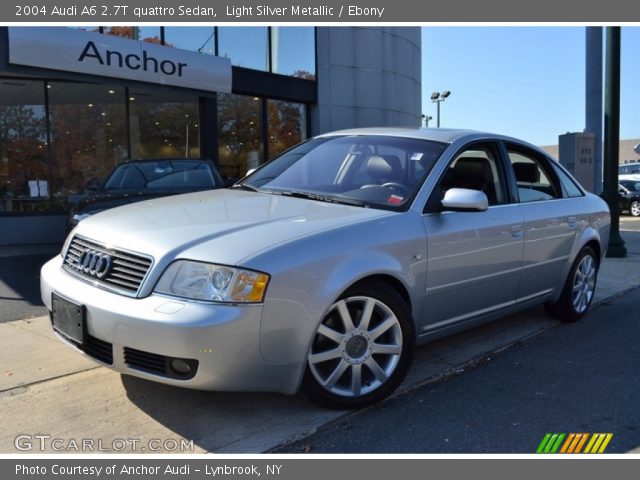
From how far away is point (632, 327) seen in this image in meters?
5.31

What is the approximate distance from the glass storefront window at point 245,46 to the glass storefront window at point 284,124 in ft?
3.66

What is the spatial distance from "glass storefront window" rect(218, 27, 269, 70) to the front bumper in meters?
11.2

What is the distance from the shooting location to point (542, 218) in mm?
4777

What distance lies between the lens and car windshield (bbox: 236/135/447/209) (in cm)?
393

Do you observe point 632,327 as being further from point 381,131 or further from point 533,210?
point 381,131

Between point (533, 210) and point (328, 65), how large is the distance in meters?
11.6

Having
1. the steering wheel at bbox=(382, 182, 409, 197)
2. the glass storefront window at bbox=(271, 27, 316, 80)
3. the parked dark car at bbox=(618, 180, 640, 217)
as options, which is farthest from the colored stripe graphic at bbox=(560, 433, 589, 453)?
the parked dark car at bbox=(618, 180, 640, 217)

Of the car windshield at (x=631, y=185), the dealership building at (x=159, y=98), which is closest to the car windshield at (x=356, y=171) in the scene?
the dealership building at (x=159, y=98)

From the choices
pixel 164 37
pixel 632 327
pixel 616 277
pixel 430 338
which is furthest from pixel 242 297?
pixel 164 37

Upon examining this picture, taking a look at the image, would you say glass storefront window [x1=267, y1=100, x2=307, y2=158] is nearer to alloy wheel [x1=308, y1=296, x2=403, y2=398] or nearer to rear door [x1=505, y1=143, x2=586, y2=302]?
rear door [x1=505, y1=143, x2=586, y2=302]

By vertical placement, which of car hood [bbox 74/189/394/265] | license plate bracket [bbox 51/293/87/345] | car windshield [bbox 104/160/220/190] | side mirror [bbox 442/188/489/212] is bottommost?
license plate bracket [bbox 51/293/87/345]

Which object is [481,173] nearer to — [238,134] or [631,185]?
[238,134]

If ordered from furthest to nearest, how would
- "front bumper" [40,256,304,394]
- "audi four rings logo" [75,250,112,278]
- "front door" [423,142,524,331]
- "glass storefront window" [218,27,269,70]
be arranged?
"glass storefront window" [218,27,269,70], "front door" [423,142,524,331], "audi four rings logo" [75,250,112,278], "front bumper" [40,256,304,394]

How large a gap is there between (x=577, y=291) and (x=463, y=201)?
2.38 meters
